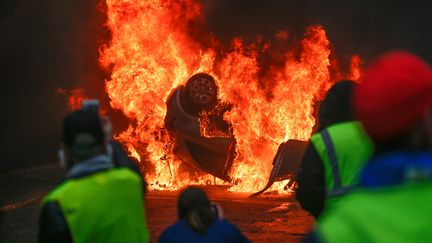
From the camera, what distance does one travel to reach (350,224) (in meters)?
1.62

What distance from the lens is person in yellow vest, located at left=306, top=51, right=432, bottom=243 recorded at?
1.61 meters

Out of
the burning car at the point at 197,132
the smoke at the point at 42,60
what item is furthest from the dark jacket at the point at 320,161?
the smoke at the point at 42,60

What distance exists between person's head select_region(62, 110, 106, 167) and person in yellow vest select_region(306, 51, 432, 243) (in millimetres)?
1576

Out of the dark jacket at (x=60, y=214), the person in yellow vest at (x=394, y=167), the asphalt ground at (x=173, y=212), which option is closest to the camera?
the person in yellow vest at (x=394, y=167)

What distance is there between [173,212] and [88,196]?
19.6ft

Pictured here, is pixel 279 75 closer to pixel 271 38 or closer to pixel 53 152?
pixel 271 38

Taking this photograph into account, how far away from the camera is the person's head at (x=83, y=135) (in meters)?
2.97

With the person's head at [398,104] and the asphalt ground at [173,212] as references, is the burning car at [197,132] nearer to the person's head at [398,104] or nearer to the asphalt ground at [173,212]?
the asphalt ground at [173,212]

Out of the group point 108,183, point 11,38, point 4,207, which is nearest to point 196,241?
point 108,183

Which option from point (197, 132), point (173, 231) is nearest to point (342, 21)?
point (197, 132)

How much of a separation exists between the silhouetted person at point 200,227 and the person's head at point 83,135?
0.68 m

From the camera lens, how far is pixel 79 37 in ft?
55.8

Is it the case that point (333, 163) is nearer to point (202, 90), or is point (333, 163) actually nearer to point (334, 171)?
point (334, 171)

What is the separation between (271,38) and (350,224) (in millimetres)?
13826
